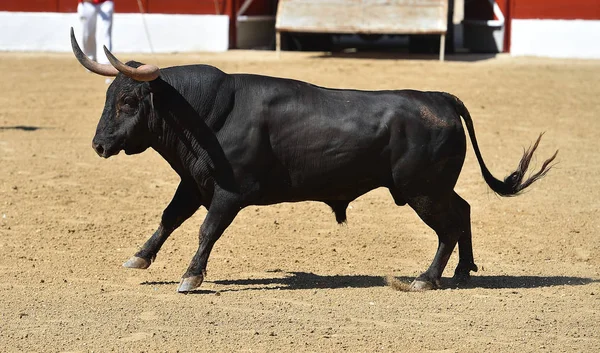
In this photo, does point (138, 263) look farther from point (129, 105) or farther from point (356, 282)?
point (356, 282)

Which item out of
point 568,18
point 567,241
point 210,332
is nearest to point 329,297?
point 210,332

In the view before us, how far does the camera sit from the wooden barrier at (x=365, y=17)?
808 inches

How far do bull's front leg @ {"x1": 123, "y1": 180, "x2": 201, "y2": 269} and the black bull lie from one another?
228 mm

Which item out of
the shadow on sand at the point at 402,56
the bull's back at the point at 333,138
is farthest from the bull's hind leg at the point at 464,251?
the shadow on sand at the point at 402,56

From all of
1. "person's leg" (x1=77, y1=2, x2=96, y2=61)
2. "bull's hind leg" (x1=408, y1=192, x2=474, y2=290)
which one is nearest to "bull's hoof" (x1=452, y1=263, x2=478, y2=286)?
"bull's hind leg" (x1=408, y1=192, x2=474, y2=290)

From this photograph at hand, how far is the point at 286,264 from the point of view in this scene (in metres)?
8.41

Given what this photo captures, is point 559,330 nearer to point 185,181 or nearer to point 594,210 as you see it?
point 185,181

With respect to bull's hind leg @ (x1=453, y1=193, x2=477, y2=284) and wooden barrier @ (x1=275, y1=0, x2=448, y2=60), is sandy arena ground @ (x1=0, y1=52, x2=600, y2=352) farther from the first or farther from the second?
wooden barrier @ (x1=275, y1=0, x2=448, y2=60)

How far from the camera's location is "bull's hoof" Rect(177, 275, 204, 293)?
7273 millimetres

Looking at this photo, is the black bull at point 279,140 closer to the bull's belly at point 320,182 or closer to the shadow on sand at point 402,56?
the bull's belly at point 320,182

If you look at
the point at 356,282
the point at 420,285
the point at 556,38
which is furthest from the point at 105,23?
the point at 420,285

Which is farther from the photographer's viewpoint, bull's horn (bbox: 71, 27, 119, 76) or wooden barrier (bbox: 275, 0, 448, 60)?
wooden barrier (bbox: 275, 0, 448, 60)

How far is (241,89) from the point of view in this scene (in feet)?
24.8

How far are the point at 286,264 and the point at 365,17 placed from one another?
13.0 metres
